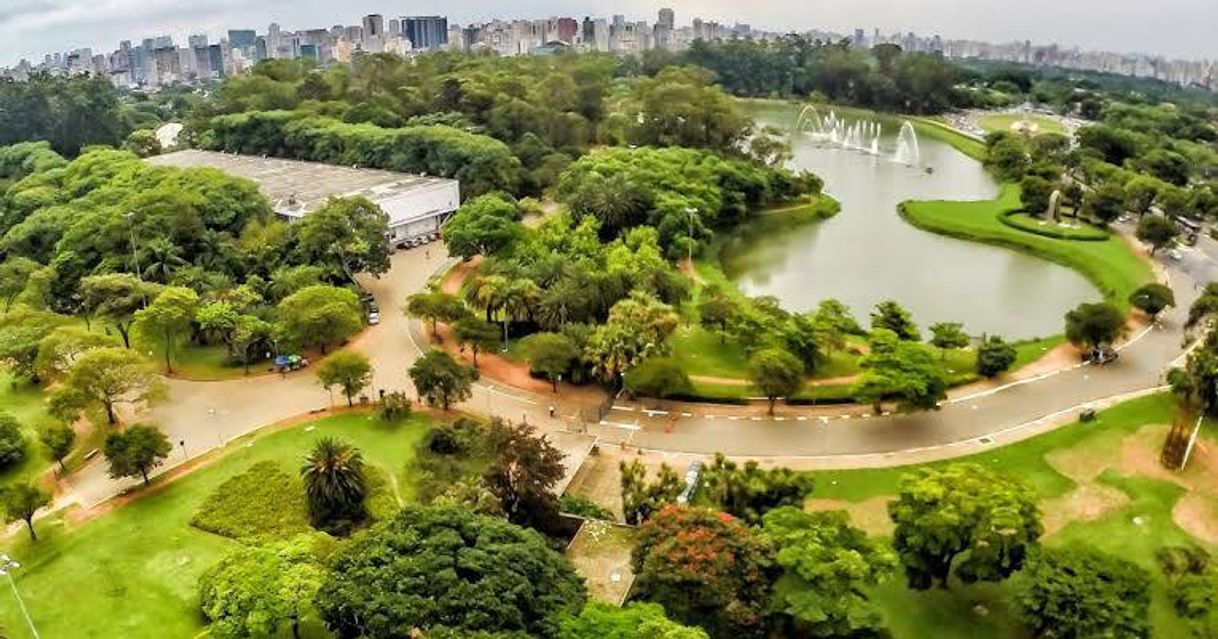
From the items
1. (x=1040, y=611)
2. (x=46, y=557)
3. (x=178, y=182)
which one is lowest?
(x=46, y=557)

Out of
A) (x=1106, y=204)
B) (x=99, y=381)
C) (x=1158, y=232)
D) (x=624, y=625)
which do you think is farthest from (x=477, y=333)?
(x=1106, y=204)

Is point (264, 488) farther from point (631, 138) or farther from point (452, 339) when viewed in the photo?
point (631, 138)

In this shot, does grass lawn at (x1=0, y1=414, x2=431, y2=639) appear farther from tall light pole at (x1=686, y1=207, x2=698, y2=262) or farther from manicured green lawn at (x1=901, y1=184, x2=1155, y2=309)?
manicured green lawn at (x1=901, y1=184, x2=1155, y2=309)

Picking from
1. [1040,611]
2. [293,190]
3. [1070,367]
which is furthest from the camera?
[293,190]

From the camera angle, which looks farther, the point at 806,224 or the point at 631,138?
the point at 631,138

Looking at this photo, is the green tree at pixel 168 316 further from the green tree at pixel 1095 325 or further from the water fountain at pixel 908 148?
the water fountain at pixel 908 148

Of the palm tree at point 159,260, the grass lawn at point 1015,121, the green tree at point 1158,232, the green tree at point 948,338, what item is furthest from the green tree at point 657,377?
the grass lawn at point 1015,121

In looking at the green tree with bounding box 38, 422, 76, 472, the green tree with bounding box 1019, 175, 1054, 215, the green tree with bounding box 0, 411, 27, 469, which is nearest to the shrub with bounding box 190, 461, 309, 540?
the green tree with bounding box 38, 422, 76, 472

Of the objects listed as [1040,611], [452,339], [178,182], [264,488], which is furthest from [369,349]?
[1040,611]
